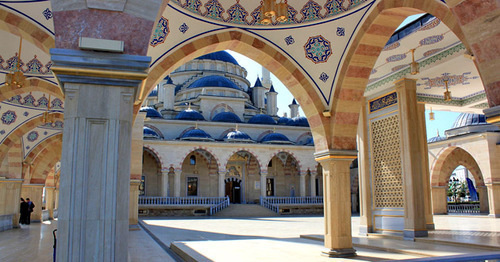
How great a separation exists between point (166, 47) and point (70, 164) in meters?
3.81

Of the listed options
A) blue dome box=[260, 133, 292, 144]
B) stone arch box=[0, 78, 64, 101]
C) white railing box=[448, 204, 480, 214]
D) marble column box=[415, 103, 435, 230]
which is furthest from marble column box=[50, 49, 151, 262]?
blue dome box=[260, 133, 292, 144]

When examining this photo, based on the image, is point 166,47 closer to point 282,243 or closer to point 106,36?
point 106,36

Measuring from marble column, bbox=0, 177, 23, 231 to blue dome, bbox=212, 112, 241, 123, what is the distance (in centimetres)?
1432

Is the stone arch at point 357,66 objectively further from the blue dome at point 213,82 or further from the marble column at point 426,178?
the blue dome at point 213,82

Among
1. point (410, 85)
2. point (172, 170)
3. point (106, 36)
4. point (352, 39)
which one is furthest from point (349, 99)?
point (172, 170)

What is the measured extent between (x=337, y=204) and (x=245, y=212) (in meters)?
15.0

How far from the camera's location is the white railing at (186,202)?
2070 centimetres

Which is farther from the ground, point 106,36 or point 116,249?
point 106,36

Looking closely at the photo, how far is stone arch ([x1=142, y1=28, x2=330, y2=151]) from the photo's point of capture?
642 cm

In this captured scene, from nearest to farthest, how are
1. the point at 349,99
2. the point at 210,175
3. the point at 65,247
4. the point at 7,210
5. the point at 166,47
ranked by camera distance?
the point at 65,247 → the point at 166,47 → the point at 349,99 → the point at 7,210 → the point at 210,175

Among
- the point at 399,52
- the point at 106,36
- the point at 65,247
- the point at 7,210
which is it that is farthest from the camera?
the point at 7,210

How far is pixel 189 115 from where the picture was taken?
26.8 meters

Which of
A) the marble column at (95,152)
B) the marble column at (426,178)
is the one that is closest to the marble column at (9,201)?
the marble column at (426,178)

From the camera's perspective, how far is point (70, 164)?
2.84 meters
